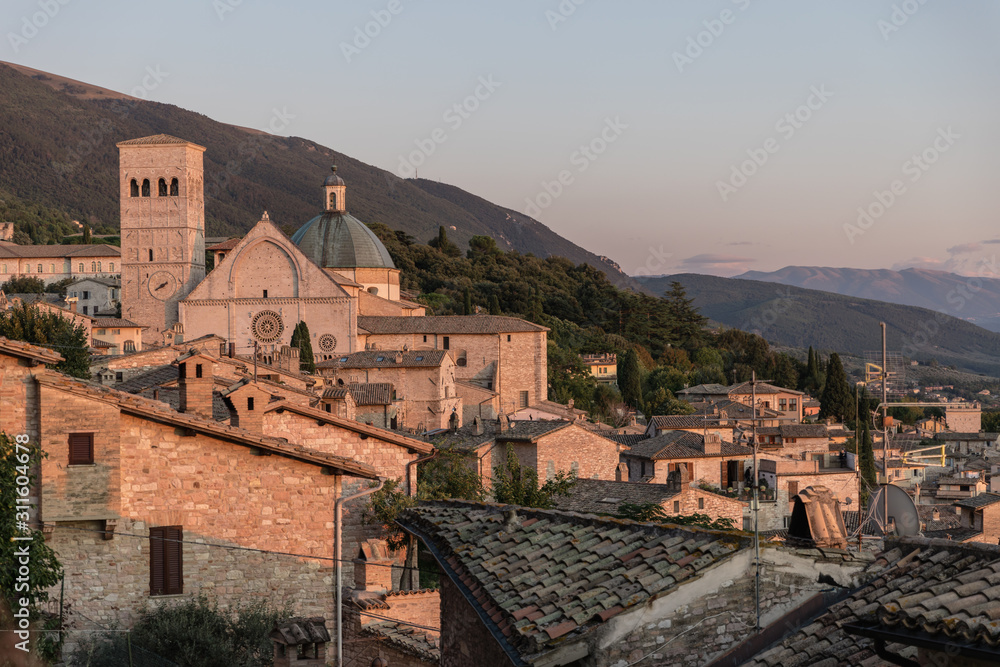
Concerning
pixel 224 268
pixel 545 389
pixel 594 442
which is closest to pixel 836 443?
pixel 545 389

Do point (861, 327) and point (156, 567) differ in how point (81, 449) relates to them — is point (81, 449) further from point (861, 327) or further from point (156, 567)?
point (861, 327)

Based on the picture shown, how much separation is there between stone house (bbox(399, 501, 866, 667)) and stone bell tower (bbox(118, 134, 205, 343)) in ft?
222

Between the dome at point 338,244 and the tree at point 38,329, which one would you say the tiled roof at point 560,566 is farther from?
the dome at point 338,244

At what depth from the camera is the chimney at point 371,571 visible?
13227 mm

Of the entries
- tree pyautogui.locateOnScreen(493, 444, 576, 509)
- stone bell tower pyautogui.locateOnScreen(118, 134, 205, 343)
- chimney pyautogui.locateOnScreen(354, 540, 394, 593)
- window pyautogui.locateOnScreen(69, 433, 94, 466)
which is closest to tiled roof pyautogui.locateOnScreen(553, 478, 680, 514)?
tree pyautogui.locateOnScreen(493, 444, 576, 509)

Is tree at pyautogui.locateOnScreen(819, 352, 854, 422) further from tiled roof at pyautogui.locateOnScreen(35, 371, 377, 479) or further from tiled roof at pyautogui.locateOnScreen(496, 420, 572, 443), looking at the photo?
tiled roof at pyautogui.locateOnScreen(35, 371, 377, 479)

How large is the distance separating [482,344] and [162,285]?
931 inches

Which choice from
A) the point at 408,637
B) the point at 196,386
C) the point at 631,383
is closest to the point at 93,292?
the point at 631,383

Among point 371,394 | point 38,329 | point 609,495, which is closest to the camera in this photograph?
point 609,495

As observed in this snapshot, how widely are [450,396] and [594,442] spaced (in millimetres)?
23648

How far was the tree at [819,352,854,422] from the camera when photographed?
2783 inches

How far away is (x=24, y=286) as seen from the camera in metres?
102

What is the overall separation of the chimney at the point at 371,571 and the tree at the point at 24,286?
93119 millimetres

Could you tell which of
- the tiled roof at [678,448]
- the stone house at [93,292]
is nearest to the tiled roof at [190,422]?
the tiled roof at [678,448]
